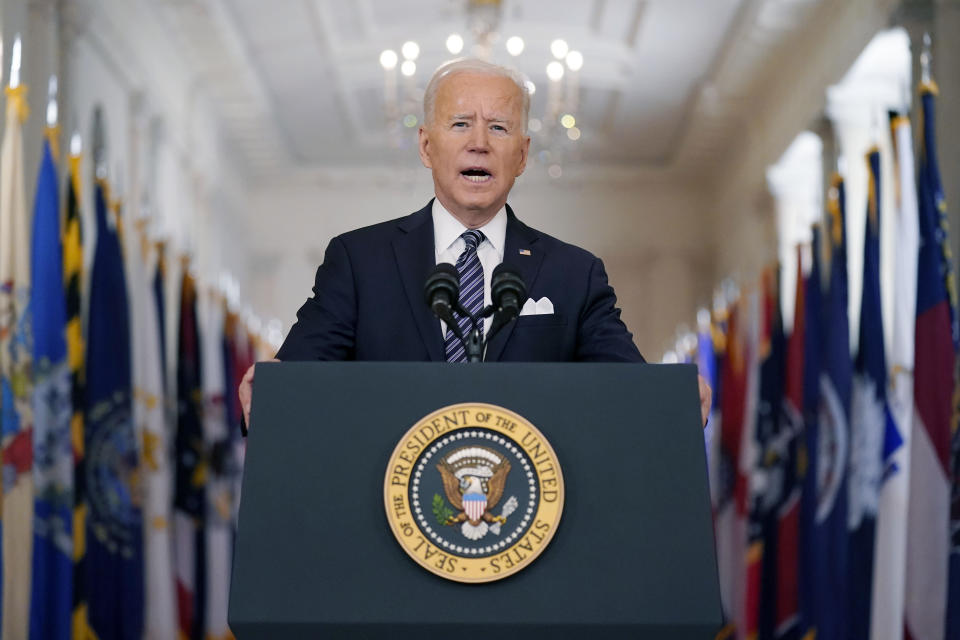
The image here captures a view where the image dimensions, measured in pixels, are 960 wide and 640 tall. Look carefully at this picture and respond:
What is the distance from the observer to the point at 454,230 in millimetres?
2912

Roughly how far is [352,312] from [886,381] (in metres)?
4.89

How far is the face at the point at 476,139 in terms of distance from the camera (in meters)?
2.84

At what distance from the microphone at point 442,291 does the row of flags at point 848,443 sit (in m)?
2.22

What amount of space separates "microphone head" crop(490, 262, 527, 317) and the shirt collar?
0.51m

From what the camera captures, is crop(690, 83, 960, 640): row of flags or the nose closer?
the nose

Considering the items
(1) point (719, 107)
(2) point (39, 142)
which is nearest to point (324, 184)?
(1) point (719, 107)

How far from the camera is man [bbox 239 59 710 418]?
2.76 meters

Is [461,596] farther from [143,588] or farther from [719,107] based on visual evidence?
[719,107]

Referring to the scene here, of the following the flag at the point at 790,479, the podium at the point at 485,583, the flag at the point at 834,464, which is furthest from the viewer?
the flag at the point at 790,479

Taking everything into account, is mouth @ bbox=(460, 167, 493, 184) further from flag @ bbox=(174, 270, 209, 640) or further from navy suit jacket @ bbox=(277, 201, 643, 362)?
flag @ bbox=(174, 270, 209, 640)

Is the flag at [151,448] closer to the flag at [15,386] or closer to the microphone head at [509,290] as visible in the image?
the flag at [15,386]

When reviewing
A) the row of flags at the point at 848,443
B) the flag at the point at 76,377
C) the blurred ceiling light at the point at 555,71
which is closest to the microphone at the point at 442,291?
the row of flags at the point at 848,443

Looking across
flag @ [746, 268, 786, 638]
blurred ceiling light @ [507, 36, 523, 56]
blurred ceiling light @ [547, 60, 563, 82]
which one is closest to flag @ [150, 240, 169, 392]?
blurred ceiling light @ [507, 36, 523, 56]

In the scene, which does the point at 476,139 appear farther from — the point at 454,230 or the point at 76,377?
the point at 76,377
